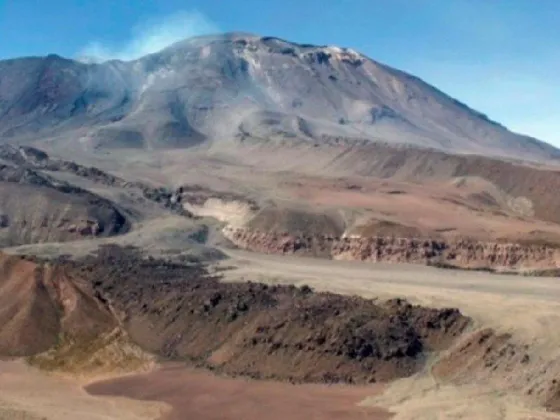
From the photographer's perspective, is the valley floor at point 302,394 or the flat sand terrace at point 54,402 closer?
the flat sand terrace at point 54,402

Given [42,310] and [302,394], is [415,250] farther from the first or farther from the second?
[302,394]

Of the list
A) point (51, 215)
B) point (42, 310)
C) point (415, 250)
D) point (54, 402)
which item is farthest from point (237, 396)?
point (51, 215)

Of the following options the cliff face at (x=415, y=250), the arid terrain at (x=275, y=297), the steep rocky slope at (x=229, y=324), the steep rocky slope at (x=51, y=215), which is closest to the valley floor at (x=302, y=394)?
the arid terrain at (x=275, y=297)

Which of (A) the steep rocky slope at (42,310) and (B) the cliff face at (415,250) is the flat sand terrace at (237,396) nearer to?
(A) the steep rocky slope at (42,310)

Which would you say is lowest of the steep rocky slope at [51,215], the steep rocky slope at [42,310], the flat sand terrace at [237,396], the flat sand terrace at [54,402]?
the flat sand terrace at [54,402]

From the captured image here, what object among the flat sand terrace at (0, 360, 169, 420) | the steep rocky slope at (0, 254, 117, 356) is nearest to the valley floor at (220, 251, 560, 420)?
the flat sand terrace at (0, 360, 169, 420)

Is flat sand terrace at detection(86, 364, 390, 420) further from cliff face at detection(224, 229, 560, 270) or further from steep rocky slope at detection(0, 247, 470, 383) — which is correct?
cliff face at detection(224, 229, 560, 270)

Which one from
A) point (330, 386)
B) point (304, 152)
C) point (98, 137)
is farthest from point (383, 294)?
point (98, 137)
